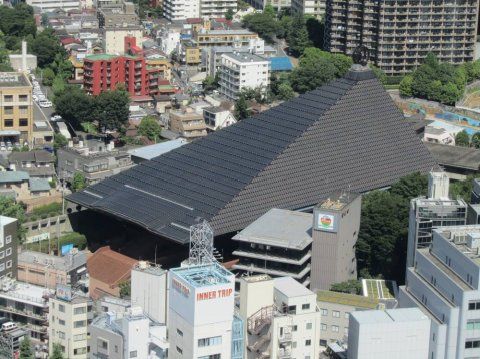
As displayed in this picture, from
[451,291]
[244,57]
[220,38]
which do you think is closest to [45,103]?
[244,57]

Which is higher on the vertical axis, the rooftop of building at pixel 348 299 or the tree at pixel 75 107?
the tree at pixel 75 107

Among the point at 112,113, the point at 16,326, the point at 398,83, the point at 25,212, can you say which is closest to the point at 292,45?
the point at 398,83

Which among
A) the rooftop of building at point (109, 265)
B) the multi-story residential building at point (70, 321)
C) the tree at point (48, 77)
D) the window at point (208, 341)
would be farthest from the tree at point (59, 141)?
the window at point (208, 341)

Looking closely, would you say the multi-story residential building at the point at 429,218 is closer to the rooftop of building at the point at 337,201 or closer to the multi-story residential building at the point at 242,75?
the rooftop of building at the point at 337,201

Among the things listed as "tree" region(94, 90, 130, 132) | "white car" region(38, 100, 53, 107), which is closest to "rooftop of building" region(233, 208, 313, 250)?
"tree" region(94, 90, 130, 132)

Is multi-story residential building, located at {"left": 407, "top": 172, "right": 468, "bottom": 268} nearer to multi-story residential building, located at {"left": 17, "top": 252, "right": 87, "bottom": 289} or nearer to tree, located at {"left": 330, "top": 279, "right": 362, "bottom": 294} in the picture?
tree, located at {"left": 330, "top": 279, "right": 362, "bottom": 294}

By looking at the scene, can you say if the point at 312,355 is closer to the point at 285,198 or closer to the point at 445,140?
the point at 285,198
